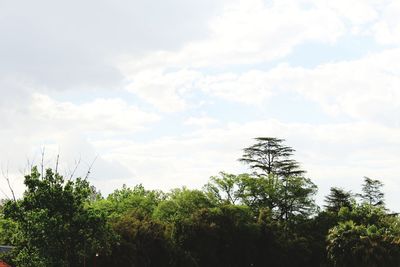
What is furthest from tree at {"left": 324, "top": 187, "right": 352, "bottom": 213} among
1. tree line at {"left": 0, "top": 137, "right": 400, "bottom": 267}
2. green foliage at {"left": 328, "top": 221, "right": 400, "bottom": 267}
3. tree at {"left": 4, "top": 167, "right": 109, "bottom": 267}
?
tree at {"left": 4, "top": 167, "right": 109, "bottom": 267}

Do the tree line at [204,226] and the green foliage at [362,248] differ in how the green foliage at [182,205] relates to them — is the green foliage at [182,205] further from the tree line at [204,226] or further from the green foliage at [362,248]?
the green foliage at [362,248]

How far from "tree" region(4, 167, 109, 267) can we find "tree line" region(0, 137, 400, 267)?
0.06m

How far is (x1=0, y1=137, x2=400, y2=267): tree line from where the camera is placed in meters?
33.2

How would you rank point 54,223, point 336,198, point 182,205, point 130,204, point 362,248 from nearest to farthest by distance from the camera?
point 54,223
point 362,248
point 182,205
point 130,204
point 336,198

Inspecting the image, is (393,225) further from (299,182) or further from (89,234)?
(89,234)

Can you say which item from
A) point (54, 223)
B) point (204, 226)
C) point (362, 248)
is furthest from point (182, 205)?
point (54, 223)

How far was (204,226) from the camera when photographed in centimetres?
5700

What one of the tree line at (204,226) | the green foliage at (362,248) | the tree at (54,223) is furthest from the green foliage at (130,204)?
the tree at (54,223)

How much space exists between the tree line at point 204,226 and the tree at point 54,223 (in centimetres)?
6

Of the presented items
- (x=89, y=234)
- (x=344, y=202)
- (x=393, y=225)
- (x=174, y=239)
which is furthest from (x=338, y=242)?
Result: (x=89, y=234)

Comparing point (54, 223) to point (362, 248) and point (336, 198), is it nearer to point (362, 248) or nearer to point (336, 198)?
point (362, 248)

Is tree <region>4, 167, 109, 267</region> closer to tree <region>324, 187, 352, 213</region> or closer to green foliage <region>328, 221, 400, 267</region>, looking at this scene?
green foliage <region>328, 221, 400, 267</region>

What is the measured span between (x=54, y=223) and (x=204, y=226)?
2672cm

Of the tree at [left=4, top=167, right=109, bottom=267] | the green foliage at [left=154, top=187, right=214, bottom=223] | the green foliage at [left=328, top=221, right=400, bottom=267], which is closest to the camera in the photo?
the tree at [left=4, top=167, right=109, bottom=267]
